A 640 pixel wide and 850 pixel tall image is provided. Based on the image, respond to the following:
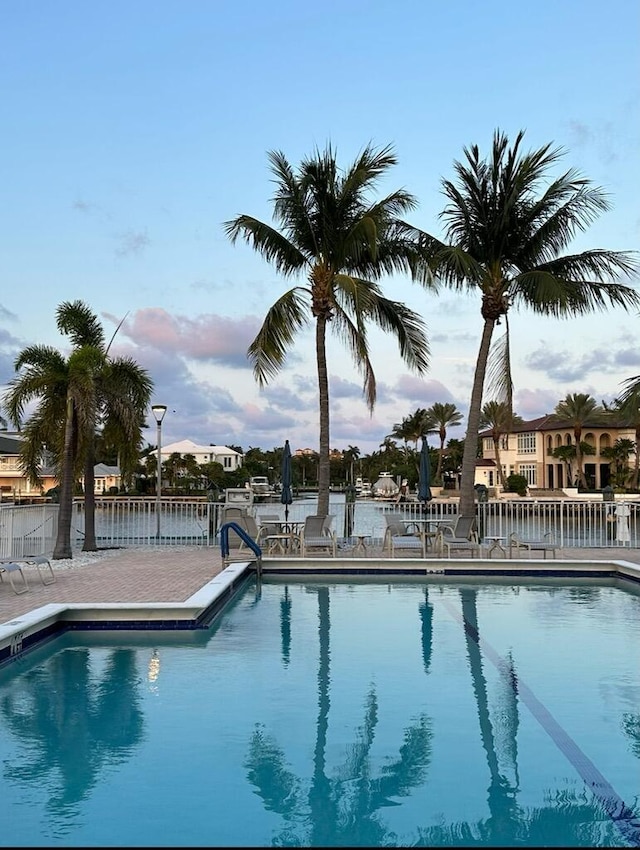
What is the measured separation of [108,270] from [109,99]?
534cm

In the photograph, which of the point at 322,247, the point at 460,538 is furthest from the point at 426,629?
the point at 322,247

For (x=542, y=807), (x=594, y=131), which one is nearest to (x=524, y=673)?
(x=542, y=807)

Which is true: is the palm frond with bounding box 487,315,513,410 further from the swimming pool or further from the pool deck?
the swimming pool

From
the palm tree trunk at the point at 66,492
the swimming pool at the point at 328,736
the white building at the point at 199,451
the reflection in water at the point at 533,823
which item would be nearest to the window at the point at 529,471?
the white building at the point at 199,451

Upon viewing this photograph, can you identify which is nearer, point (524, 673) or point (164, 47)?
point (524, 673)

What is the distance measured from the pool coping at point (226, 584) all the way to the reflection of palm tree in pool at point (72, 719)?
1.90 feet

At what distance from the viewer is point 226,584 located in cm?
1166

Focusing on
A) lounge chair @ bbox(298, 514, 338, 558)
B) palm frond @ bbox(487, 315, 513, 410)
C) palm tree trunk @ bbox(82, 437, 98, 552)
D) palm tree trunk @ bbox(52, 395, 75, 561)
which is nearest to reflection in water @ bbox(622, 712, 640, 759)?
lounge chair @ bbox(298, 514, 338, 558)

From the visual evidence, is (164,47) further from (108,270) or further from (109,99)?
(108,270)

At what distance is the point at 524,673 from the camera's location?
7789 millimetres

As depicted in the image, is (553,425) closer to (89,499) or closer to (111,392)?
(89,499)

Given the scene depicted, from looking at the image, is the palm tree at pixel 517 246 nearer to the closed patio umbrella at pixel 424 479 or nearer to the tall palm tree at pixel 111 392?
the closed patio umbrella at pixel 424 479

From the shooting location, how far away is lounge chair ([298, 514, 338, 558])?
52.0ft

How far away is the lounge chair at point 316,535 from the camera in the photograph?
52.0 feet
